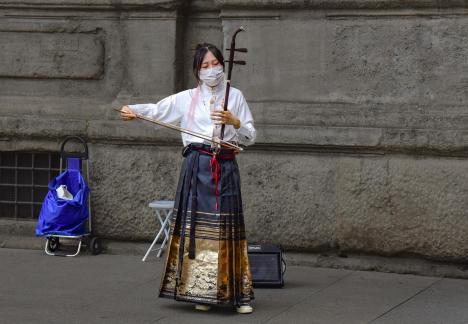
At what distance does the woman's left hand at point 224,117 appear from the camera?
22.3ft

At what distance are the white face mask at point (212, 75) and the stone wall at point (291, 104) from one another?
1.77 meters

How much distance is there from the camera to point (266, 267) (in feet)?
25.9

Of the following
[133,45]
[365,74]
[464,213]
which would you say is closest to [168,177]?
[133,45]

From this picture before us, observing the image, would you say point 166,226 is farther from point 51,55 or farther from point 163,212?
point 51,55

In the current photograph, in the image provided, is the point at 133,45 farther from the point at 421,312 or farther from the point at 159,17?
the point at 421,312

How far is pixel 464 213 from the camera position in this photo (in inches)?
323

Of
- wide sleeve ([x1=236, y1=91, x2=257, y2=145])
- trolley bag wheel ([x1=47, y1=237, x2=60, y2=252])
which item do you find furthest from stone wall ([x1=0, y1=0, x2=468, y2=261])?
wide sleeve ([x1=236, y1=91, x2=257, y2=145])

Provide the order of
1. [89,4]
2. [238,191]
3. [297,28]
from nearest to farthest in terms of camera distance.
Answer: [238,191] < [297,28] < [89,4]

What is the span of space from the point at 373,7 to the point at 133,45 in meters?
2.06

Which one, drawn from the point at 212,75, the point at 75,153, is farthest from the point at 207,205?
the point at 75,153

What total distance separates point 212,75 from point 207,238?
1.02m

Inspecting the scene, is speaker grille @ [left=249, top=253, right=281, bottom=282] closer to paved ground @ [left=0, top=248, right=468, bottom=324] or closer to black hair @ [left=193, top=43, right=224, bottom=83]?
paved ground @ [left=0, top=248, right=468, bottom=324]


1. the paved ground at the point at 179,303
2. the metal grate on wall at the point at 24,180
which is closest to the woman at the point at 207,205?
the paved ground at the point at 179,303

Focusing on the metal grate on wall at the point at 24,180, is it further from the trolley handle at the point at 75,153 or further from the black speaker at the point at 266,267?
the black speaker at the point at 266,267
